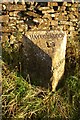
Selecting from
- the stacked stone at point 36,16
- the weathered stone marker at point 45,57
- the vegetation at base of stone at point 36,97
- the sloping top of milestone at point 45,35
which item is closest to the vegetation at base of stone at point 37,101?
the vegetation at base of stone at point 36,97

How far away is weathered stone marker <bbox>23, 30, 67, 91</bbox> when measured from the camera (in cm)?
393

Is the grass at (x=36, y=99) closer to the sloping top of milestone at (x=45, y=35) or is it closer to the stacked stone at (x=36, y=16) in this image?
the sloping top of milestone at (x=45, y=35)

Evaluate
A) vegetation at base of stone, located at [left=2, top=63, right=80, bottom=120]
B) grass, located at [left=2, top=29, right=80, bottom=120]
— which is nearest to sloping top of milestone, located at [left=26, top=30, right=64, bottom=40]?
grass, located at [left=2, top=29, right=80, bottom=120]

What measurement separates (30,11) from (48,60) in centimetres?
107

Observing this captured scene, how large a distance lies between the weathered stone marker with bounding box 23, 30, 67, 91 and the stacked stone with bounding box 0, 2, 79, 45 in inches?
24.0

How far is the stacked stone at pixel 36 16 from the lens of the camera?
15.4 feet

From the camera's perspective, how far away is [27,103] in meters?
3.83

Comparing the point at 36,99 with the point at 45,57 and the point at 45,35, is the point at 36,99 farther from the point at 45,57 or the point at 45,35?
the point at 45,35

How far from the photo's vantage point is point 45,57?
392 centimetres

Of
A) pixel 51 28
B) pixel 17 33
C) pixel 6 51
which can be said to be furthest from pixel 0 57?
pixel 51 28

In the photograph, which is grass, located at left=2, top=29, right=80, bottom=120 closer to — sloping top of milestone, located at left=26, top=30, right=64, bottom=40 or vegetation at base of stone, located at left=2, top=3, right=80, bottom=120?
vegetation at base of stone, located at left=2, top=3, right=80, bottom=120

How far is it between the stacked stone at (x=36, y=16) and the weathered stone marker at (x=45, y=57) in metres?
0.61

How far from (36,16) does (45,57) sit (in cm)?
96

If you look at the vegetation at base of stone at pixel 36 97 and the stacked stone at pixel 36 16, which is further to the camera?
the stacked stone at pixel 36 16
